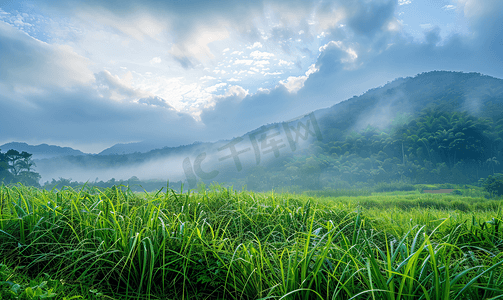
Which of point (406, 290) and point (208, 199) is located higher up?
point (208, 199)

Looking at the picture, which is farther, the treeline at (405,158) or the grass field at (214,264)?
the treeline at (405,158)

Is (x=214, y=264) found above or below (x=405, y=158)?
above

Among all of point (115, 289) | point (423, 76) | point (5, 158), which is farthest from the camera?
point (423, 76)

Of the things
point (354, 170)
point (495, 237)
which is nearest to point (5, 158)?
point (495, 237)

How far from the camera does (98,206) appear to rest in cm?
269

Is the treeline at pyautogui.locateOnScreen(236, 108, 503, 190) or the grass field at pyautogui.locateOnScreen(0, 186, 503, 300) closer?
the grass field at pyautogui.locateOnScreen(0, 186, 503, 300)

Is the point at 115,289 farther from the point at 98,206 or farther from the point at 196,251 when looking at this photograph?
the point at 98,206

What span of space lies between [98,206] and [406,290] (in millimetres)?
3253

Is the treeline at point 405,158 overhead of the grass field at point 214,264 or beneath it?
beneath

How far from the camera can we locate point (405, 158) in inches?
958

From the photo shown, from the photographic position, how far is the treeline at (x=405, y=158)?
→ 58.6 feet

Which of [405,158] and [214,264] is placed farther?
[405,158]

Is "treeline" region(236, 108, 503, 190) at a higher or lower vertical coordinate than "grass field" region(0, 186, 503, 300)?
lower

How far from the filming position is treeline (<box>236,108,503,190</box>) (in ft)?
58.6
